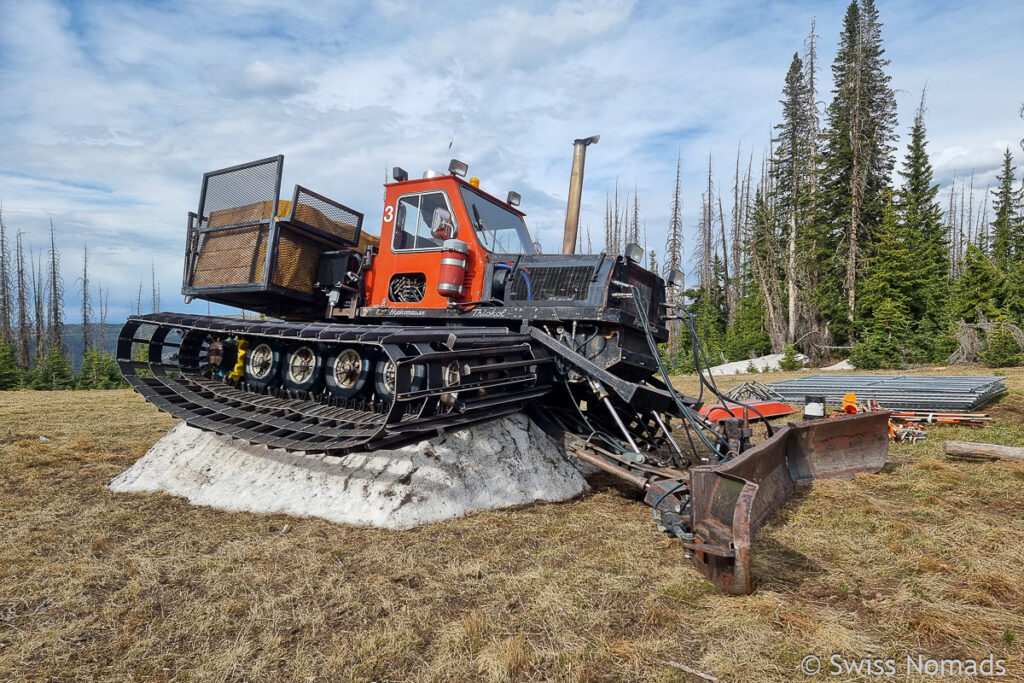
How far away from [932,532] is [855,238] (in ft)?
81.5

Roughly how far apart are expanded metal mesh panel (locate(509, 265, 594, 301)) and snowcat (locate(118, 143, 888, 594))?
15 mm

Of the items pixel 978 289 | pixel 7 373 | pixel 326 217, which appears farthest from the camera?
pixel 978 289

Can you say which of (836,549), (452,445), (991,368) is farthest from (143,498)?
(991,368)

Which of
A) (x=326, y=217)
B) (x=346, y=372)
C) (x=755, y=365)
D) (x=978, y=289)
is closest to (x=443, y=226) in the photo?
(x=326, y=217)

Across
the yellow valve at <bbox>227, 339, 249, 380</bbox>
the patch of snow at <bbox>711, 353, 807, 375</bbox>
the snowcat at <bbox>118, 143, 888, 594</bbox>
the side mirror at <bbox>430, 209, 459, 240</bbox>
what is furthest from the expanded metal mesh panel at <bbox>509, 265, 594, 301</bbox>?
the patch of snow at <bbox>711, 353, 807, 375</bbox>

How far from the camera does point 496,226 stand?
7.11m

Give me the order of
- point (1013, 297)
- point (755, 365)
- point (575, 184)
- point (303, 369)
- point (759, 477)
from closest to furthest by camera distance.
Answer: point (759, 477)
point (303, 369)
point (575, 184)
point (1013, 297)
point (755, 365)

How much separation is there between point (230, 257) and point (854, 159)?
27.5 metres

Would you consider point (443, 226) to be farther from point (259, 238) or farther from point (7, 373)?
point (7, 373)

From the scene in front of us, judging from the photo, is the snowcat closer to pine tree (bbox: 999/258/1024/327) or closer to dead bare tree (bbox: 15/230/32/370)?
pine tree (bbox: 999/258/1024/327)

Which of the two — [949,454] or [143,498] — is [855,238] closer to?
[949,454]

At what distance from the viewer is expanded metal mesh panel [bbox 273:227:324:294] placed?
678cm

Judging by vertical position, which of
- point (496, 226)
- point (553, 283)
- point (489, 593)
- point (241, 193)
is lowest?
point (489, 593)

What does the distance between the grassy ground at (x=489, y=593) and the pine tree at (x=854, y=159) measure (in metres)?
23.8
